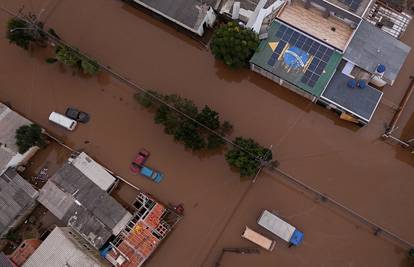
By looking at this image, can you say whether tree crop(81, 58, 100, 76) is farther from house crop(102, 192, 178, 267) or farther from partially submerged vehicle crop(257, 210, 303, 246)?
partially submerged vehicle crop(257, 210, 303, 246)

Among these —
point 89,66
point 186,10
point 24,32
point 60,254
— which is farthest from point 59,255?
point 186,10

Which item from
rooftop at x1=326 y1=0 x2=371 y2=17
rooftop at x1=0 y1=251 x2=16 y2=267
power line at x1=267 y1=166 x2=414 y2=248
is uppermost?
rooftop at x1=326 y1=0 x2=371 y2=17

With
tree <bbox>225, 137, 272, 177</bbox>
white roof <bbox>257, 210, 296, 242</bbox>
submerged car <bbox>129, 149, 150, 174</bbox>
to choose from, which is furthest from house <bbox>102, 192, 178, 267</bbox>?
white roof <bbox>257, 210, 296, 242</bbox>

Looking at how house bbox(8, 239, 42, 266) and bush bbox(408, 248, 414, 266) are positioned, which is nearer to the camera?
bush bbox(408, 248, 414, 266)

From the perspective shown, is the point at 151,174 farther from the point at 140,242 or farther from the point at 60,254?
the point at 60,254

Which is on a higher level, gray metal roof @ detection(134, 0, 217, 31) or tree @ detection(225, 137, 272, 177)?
gray metal roof @ detection(134, 0, 217, 31)

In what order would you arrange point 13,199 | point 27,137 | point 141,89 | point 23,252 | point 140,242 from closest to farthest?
point 23,252 < point 140,242 < point 13,199 < point 27,137 < point 141,89

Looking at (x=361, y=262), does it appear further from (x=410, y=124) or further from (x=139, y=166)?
(x=139, y=166)

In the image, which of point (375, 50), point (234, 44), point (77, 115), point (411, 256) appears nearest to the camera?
point (411, 256)
